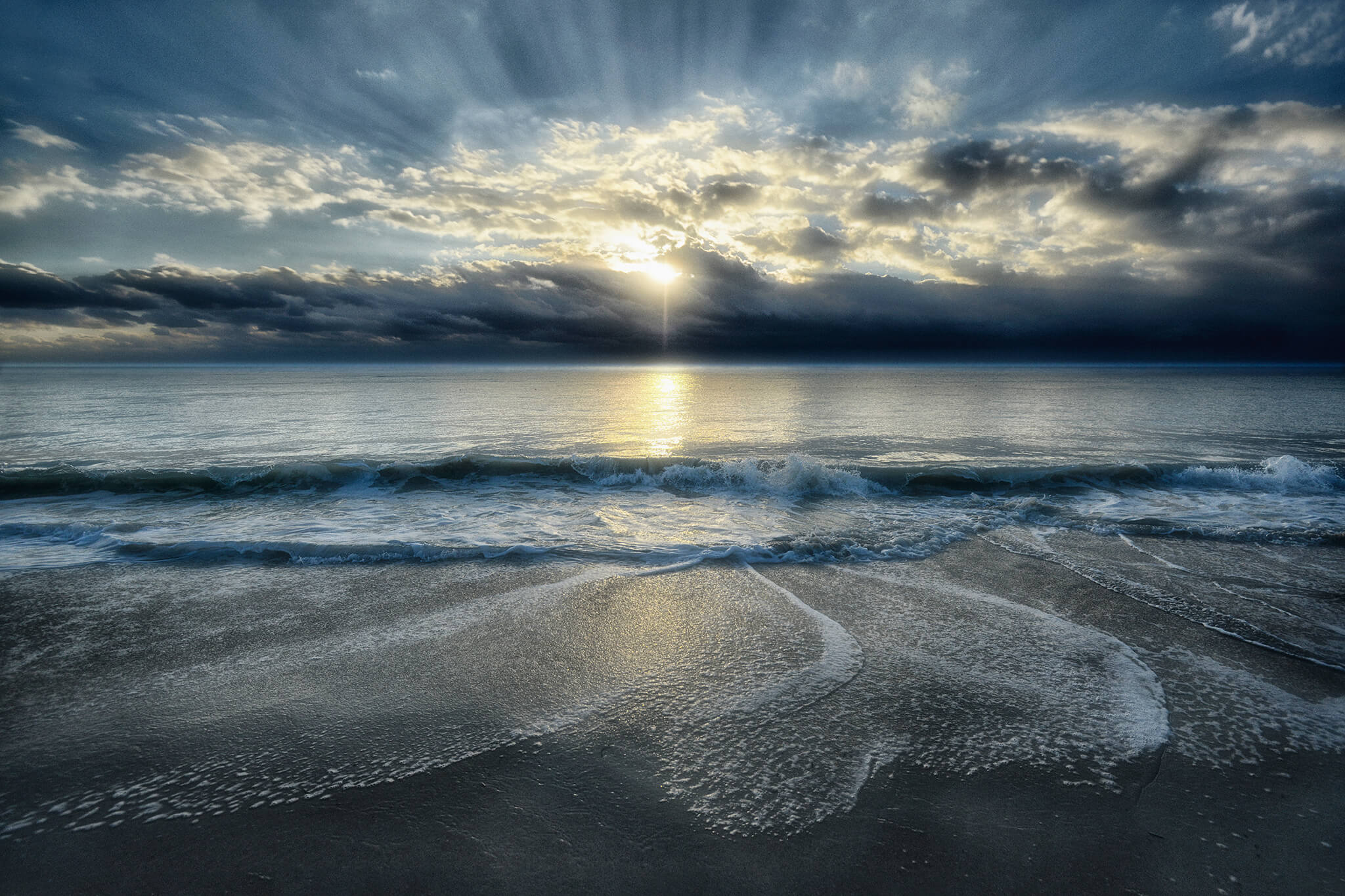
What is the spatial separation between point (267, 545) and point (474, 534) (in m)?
2.82

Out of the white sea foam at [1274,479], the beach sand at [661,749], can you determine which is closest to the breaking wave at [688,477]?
the white sea foam at [1274,479]

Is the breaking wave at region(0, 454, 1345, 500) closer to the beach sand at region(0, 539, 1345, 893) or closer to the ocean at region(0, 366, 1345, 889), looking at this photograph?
the ocean at region(0, 366, 1345, 889)

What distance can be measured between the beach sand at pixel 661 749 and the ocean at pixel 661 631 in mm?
31

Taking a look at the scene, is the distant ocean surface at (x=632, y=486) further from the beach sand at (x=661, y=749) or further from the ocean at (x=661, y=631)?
the beach sand at (x=661, y=749)

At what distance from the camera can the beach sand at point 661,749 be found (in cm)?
274

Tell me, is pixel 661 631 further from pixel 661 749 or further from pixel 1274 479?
pixel 1274 479

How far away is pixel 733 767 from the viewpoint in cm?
341

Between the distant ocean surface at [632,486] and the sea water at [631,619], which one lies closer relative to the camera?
the sea water at [631,619]

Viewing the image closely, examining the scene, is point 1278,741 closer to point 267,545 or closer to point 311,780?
point 311,780

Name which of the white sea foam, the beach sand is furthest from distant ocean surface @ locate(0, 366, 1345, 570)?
the beach sand

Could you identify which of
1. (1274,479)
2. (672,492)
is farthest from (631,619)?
(1274,479)

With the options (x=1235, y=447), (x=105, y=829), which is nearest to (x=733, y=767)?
(x=105, y=829)

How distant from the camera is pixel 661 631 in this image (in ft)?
17.8

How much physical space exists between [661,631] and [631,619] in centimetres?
45
